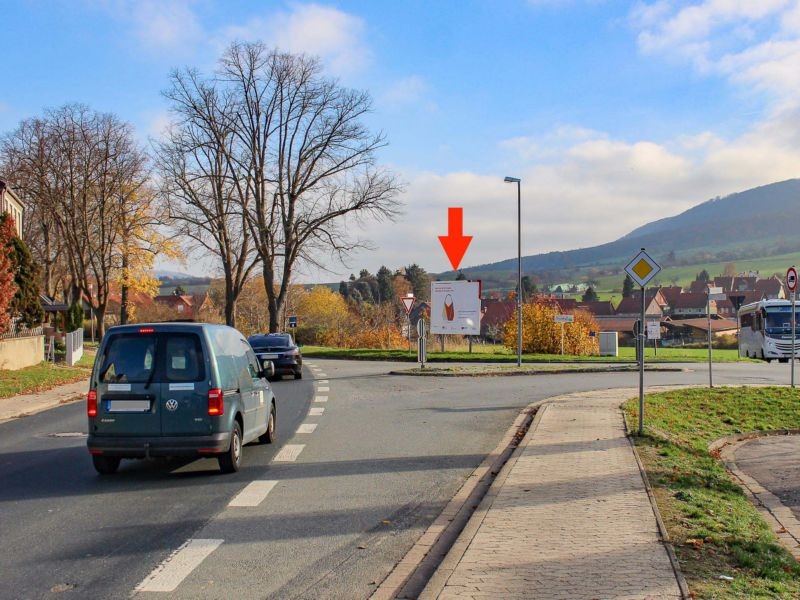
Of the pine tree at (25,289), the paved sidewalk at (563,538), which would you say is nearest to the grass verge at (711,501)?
the paved sidewalk at (563,538)

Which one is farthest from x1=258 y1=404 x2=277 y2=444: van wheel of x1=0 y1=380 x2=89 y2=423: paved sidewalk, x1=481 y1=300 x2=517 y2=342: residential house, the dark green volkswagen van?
x1=481 y1=300 x2=517 y2=342: residential house

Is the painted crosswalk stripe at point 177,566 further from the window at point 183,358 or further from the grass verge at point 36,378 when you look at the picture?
the grass verge at point 36,378

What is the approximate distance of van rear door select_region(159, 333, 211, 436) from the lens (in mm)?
9234

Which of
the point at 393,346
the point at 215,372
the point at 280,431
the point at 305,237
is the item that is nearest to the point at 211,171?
the point at 305,237

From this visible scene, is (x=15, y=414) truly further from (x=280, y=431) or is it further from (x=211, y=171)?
(x=211, y=171)

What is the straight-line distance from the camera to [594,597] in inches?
192

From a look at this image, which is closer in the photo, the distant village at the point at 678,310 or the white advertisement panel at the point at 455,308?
the white advertisement panel at the point at 455,308

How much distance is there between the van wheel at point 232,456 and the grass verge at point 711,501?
470 cm

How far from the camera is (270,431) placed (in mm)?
12086

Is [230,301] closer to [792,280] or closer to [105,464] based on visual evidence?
[792,280]

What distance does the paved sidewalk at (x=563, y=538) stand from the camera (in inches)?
201

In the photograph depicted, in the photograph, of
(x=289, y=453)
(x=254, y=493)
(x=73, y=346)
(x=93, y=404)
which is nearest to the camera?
(x=254, y=493)

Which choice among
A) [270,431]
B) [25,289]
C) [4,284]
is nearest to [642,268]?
[270,431]

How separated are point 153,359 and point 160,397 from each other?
1.48 feet
